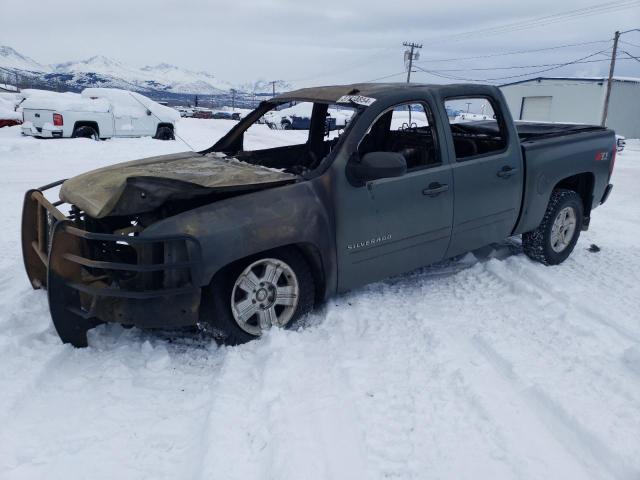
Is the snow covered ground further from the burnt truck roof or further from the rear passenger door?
the burnt truck roof

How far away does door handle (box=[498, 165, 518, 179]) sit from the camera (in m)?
4.62

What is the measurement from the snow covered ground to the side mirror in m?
1.08

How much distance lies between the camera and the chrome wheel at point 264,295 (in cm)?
346

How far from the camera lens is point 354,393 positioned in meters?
2.97

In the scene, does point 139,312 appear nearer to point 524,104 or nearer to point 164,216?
point 164,216

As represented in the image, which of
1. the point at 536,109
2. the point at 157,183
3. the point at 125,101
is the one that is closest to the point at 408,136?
the point at 157,183

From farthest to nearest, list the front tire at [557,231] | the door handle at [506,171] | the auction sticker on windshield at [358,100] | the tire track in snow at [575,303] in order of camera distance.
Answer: the front tire at [557,231]
the door handle at [506,171]
the auction sticker on windshield at [358,100]
the tire track in snow at [575,303]

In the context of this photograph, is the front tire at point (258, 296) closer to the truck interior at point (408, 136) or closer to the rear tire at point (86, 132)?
the truck interior at point (408, 136)

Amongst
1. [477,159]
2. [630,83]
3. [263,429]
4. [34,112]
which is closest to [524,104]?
[630,83]

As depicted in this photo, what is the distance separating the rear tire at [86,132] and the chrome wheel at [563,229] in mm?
13766

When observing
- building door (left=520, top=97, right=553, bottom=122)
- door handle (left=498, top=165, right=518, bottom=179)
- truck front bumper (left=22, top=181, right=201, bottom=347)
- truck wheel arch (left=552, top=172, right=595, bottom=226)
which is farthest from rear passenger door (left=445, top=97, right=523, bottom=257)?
building door (left=520, top=97, right=553, bottom=122)

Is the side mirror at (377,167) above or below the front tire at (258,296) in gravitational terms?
above

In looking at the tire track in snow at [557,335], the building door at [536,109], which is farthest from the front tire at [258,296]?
the building door at [536,109]

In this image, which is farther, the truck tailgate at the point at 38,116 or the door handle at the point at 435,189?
the truck tailgate at the point at 38,116
